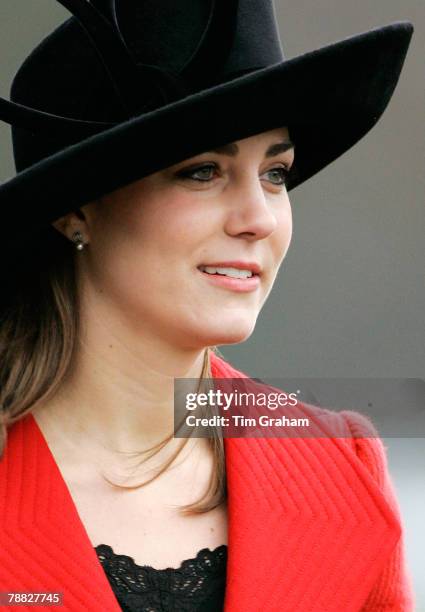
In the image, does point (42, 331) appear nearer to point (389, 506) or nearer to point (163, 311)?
point (163, 311)

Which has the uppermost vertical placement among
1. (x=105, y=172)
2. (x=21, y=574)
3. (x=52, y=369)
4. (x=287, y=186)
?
(x=287, y=186)

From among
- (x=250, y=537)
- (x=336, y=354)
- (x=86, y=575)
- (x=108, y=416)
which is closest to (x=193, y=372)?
(x=108, y=416)

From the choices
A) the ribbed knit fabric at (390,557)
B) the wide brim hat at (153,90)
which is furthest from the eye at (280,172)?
the ribbed knit fabric at (390,557)

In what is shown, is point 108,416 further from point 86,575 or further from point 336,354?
point 336,354

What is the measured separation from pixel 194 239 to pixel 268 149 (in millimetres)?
206

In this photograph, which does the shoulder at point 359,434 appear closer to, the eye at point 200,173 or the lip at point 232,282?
the lip at point 232,282

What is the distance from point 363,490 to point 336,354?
12.2 feet

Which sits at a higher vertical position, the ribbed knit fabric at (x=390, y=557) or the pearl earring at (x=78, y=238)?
the pearl earring at (x=78, y=238)

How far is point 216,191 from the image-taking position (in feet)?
5.24

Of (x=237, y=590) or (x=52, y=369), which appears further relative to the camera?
(x=52, y=369)

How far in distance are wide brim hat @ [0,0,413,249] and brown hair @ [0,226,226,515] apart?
0.12m

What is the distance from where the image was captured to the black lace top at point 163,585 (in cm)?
158

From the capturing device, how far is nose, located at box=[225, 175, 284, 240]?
1.59m

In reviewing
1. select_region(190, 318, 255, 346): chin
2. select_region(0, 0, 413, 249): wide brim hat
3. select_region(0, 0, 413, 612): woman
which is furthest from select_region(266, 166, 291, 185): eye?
select_region(190, 318, 255, 346): chin
